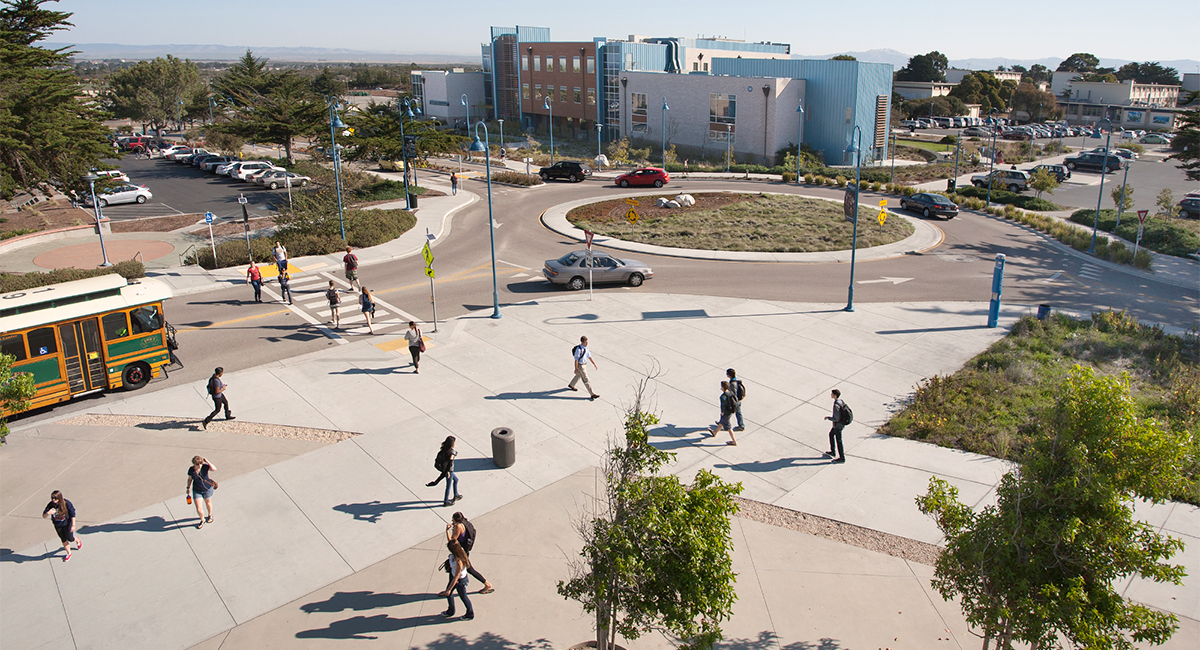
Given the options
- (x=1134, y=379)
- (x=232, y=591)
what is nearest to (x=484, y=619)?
(x=232, y=591)

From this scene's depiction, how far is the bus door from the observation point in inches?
643

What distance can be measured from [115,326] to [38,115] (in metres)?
22.3

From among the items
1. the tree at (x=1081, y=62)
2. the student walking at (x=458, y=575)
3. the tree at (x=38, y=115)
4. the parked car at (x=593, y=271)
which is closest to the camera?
the student walking at (x=458, y=575)

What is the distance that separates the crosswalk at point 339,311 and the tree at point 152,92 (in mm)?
73915

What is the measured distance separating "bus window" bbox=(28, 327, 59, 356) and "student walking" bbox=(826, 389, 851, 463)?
54.1ft

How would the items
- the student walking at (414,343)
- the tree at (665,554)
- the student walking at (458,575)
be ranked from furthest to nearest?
the student walking at (414,343)
the student walking at (458,575)
the tree at (665,554)

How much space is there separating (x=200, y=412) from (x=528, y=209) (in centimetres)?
2791

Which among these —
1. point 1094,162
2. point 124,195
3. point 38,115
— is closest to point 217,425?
point 38,115

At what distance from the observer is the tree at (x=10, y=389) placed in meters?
12.2

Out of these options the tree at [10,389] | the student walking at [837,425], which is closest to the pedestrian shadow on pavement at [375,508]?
the tree at [10,389]

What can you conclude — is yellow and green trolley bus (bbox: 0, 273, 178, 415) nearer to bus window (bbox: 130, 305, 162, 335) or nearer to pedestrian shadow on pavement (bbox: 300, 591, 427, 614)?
bus window (bbox: 130, 305, 162, 335)

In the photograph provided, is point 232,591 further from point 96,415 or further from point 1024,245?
point 1024,245

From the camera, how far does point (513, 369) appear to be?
18.7m

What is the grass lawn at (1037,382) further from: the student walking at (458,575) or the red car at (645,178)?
the red car at (645,178)
